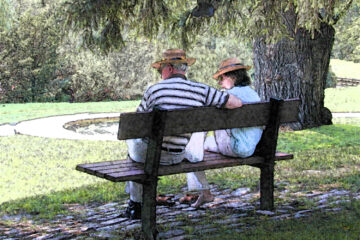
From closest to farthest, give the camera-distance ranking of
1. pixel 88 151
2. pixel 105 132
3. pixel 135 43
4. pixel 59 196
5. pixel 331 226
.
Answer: pixel 331 226 < pixel 59 196 < pixel 88 151 < pixel 105 132 < pixel 135 43

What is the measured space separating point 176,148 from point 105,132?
377 inches

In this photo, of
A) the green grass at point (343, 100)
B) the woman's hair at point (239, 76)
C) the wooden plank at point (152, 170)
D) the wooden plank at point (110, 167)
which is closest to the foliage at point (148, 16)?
the woman's hair at point (239, 76)

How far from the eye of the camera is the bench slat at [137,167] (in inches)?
156

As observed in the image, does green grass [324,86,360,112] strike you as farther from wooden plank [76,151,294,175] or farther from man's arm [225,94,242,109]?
wooden plank [76,151,294,175]

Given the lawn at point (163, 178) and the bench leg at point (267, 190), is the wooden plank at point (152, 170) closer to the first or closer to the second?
the lawn at point (163, 178)

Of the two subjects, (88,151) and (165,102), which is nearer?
(165,102)

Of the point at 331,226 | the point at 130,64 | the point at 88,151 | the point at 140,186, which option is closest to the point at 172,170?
the point at 140,186

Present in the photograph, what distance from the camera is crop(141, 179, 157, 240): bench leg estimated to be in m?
3.97

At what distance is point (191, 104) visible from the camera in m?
4.27

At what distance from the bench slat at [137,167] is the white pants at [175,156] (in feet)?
0.18

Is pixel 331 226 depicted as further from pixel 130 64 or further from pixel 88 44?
pixel 130 64

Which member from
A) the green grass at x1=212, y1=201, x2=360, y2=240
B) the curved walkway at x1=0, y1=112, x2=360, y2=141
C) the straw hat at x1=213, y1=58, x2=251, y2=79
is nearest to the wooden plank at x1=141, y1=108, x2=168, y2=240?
the green grass at x1=212, y1=201, x2=360, y2=240

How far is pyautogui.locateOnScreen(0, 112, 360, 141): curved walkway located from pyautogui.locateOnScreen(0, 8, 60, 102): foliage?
349 inches

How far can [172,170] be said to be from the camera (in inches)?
166
